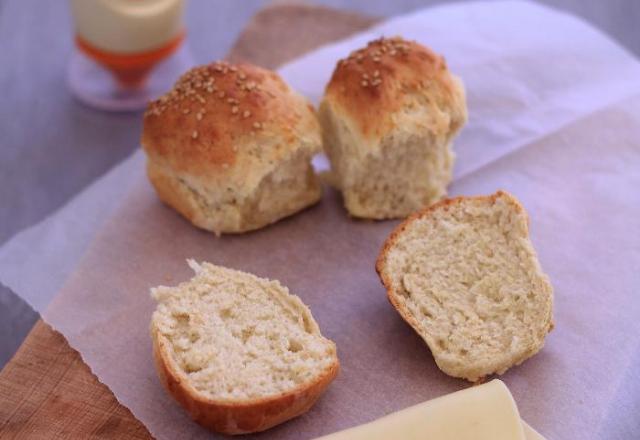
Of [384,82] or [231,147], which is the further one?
[384,82]

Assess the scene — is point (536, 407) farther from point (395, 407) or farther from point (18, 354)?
point (18, 354)

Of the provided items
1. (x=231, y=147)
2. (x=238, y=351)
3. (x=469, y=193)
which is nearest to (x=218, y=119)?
(x=231, y=147)

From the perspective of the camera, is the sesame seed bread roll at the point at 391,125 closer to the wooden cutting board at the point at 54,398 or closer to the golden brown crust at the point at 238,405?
the golden brown crust at the point at 238,405

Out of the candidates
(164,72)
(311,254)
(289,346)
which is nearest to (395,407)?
(289,346)

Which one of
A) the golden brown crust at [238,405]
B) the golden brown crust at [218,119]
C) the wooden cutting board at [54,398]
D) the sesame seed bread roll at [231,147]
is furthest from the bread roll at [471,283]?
the wooden cutting board at [54,398]

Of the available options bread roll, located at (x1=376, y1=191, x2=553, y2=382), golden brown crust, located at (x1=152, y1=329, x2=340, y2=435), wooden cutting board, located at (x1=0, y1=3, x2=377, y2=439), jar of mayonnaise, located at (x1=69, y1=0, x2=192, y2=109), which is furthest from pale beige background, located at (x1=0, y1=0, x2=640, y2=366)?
bread roll, located at (x1=376, y1=191, x2=553, y2=382)

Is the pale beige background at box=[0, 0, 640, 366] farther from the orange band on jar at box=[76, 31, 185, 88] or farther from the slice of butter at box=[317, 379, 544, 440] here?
the slice of butter at box=[317, 379, 544, 440]

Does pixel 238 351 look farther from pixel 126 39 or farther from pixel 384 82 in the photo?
pixel 126 39
